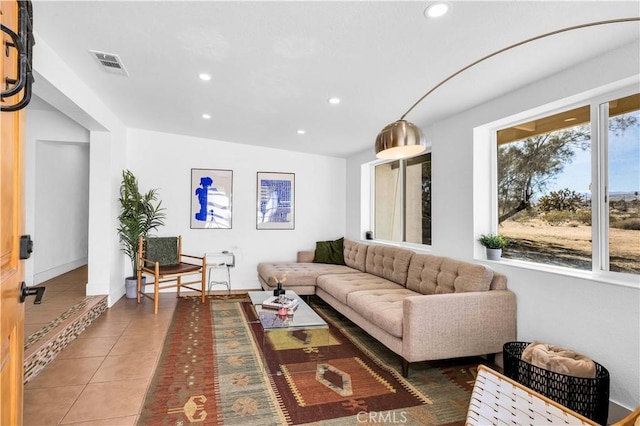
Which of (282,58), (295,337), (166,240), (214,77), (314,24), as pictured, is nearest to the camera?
(314,24)

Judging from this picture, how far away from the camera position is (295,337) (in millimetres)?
3385

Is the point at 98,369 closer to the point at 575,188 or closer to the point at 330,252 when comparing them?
the point at 330,252

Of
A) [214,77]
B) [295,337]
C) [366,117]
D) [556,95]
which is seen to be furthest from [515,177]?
[214,77]

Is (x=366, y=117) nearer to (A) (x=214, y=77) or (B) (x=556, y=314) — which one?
(A) (x=214, y=77)

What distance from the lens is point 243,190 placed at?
220 inches

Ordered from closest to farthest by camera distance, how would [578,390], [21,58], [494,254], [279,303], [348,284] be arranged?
1. [21,58]
2. [578,390]
3. [494,254]
4. [279,303]
5. [348,284]

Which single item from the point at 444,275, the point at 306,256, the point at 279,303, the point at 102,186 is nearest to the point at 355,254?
the point at 306,256

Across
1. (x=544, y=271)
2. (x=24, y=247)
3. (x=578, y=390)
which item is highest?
(x=24, y=247)

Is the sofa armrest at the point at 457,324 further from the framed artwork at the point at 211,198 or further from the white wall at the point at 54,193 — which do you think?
the white wall at the point at 54,193

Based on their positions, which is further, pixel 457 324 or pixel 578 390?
pixel 457 324

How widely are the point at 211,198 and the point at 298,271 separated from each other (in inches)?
76.3

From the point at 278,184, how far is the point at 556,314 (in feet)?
14.1

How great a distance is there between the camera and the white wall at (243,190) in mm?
5215

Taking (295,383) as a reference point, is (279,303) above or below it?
above
